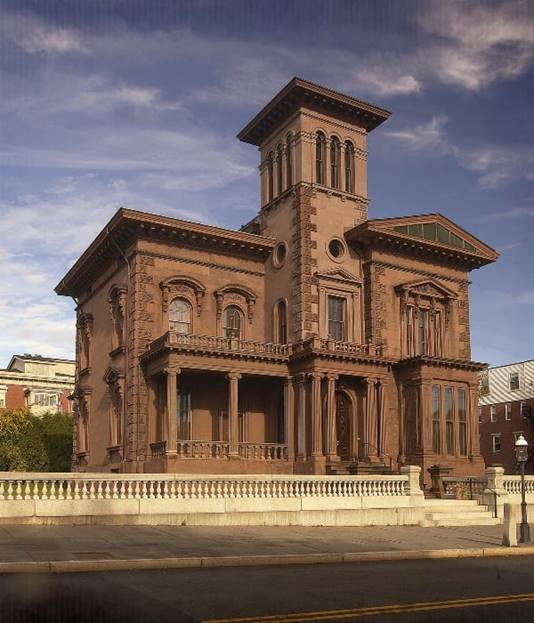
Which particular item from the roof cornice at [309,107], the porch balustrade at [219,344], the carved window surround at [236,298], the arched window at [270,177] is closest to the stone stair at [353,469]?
the porch balustrade at [219,344]

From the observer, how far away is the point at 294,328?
38219 millimetres

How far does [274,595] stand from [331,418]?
76.8 ft

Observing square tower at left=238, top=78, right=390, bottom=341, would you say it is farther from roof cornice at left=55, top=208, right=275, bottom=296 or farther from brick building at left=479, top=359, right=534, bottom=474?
brick building at left=479, top=359, right=534, bottom=474

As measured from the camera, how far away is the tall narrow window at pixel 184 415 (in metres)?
36.8

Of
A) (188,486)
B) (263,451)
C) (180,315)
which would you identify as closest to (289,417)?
(263,451)

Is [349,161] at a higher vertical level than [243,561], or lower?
higher

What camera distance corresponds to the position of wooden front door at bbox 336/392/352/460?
127 ft

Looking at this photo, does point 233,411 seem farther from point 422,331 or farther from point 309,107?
point 309,107

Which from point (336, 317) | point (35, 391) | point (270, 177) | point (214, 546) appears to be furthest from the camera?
A: point (35, 391)

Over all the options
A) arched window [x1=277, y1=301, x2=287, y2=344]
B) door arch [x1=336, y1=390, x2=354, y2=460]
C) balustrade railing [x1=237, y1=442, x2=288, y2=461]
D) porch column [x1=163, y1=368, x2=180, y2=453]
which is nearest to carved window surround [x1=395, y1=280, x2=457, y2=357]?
door arch [x1=336, y1=390, x2=354, y2=460]

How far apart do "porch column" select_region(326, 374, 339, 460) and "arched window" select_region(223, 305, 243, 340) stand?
5.46 m

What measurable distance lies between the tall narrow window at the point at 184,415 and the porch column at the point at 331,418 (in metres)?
6.12

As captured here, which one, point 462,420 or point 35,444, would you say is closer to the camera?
point 462,420

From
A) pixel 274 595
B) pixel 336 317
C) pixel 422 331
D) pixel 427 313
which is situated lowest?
pixel 274 595
